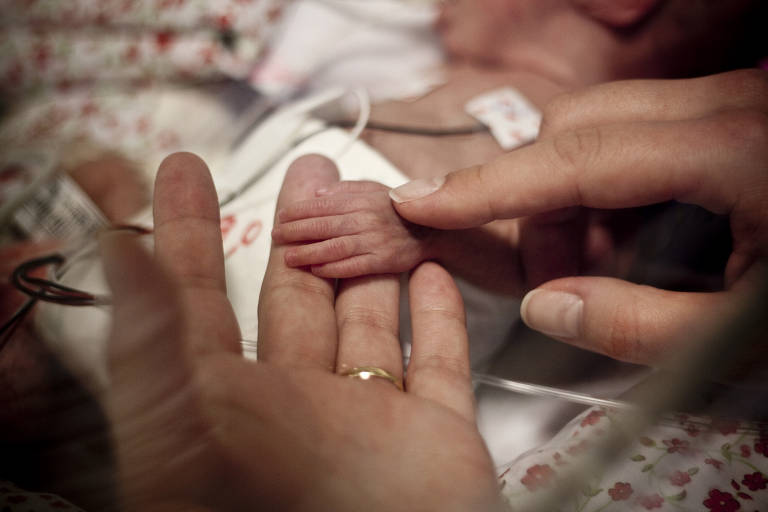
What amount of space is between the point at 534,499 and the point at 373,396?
0.16 metres

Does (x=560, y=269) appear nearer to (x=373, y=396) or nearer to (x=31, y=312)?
(x=373, y=396)

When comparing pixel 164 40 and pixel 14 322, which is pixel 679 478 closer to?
pixel 14 322

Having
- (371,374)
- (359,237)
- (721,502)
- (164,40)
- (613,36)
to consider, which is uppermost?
(164,40)

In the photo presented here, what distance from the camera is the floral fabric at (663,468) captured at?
1.40ft

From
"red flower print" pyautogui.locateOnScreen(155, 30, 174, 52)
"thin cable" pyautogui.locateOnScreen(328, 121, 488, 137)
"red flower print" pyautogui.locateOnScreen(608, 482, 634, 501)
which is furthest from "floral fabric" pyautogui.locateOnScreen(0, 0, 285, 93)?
"red flower print" pyautogui.locateOnScreen(608, 482, 634, 501)

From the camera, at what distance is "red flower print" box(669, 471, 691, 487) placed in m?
0.48

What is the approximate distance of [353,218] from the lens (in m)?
0.53

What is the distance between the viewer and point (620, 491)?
0.46 metres

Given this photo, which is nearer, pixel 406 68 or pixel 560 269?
pixel 560 269

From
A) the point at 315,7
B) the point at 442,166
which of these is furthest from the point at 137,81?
the point at 442,166

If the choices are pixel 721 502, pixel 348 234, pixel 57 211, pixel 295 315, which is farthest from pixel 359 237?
pixel 57 211

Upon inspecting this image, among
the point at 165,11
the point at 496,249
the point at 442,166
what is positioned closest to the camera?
the point at 496,249

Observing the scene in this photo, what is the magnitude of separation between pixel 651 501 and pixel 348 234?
1.37 ft

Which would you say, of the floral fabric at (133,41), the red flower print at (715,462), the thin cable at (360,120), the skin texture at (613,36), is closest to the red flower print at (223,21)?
the floral fabric at (133,41)
